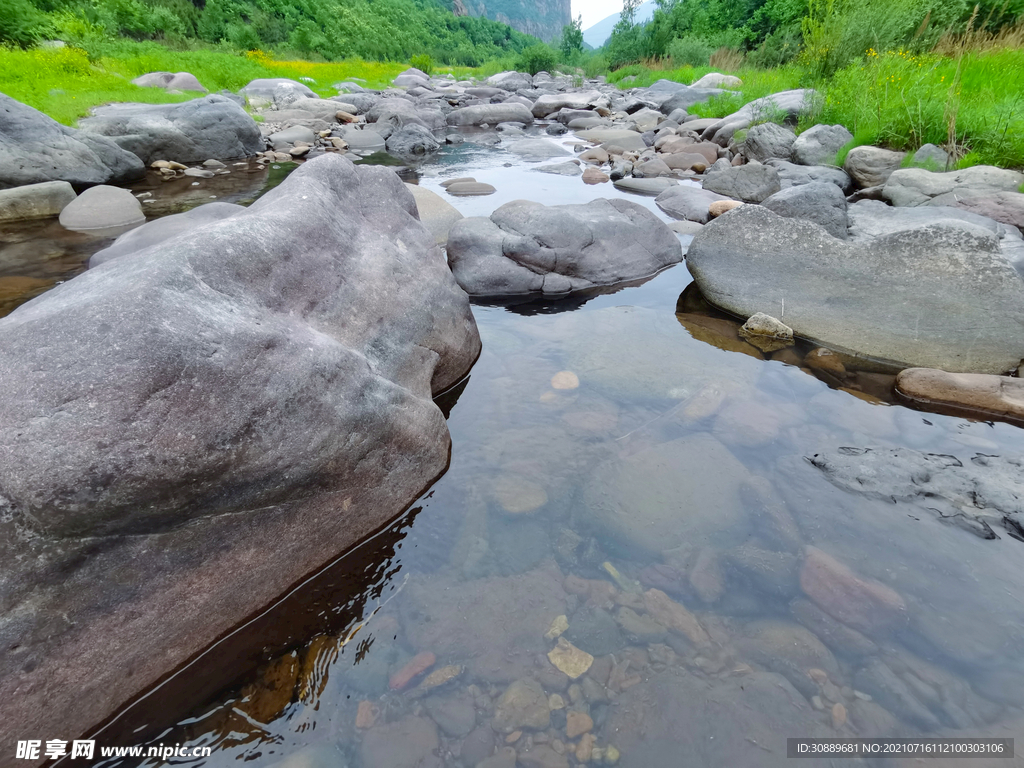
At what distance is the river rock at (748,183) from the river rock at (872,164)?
1.04 m

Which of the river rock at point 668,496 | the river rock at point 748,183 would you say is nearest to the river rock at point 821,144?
the river rock at point 748,183

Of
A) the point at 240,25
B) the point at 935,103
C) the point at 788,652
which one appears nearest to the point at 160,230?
the point at 788,652

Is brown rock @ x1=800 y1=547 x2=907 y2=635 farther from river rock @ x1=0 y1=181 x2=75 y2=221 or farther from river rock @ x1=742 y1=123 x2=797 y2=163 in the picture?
river rock @ x1=0 y1=181 x2=75 y2=221

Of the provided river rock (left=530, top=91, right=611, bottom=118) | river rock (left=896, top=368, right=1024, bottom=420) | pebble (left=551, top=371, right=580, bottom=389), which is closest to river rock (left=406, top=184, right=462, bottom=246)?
pebble (left=551, top=371, right=580, bottom=389)

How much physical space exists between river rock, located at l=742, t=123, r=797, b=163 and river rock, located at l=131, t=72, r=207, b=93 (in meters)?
17.5

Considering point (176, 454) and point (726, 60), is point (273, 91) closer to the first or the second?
→ point (726, 60)

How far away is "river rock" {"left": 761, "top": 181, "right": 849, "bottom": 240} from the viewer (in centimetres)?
502

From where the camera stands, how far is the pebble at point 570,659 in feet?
6.68

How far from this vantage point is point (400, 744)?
1829mm

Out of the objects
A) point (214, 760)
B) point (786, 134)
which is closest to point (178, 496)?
point (214, 760)

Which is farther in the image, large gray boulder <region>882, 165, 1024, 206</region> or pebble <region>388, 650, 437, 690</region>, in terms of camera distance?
large gray boulder <region>882, 165, 1024, 206</region>

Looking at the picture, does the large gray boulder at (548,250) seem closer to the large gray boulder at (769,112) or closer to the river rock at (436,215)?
the river rock at (436,215)

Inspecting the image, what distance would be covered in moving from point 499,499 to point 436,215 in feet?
15.2

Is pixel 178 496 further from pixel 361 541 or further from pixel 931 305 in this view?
pixel 931 305
